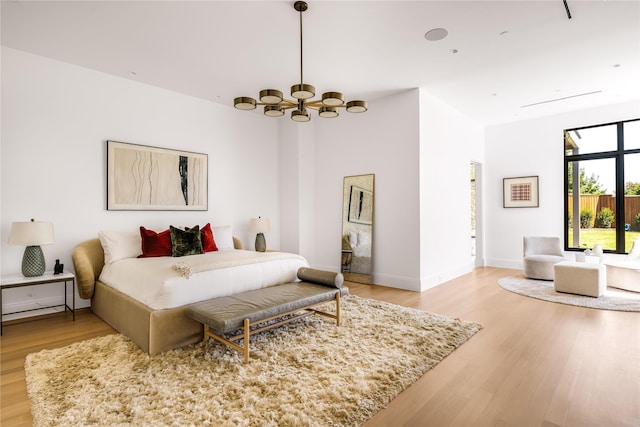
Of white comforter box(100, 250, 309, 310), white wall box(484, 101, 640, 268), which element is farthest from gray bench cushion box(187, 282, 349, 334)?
white wall box(484, 101, 640, 268)

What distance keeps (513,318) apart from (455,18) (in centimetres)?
318

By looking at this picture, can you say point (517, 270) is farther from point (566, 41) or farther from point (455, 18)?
point (455, 18)

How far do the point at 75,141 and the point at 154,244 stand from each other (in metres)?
1.58

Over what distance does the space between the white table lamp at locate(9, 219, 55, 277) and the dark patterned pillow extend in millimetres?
1194

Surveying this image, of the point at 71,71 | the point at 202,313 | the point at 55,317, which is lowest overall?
the point at 55,317

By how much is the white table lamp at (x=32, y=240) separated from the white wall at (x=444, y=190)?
181 inches

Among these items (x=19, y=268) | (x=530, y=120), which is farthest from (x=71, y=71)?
(x=530, y=120)

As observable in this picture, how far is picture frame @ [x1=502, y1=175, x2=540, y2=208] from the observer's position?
6438 millimetres

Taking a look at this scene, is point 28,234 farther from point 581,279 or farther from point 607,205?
point 607,205

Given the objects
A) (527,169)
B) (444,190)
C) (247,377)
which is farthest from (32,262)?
(527,169)

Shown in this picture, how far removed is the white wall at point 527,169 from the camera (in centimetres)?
607

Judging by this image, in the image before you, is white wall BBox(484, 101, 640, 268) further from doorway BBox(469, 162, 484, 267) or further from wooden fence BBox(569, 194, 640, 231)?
wooden fence BBox(569, 194, 640, 231)

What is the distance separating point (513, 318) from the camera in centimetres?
364

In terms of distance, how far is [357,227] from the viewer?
18.2ft
